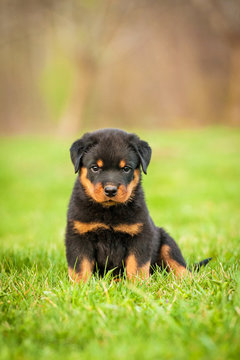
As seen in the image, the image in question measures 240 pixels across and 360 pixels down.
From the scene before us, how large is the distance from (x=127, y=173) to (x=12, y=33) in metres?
13.9

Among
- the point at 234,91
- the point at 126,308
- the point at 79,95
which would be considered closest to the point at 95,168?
the point at 126,308

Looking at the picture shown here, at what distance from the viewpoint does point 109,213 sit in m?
2.65

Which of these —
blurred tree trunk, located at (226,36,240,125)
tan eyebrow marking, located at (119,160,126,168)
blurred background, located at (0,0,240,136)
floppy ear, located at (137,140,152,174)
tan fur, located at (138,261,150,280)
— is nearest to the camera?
tan fur, located at (138,261,150,280)

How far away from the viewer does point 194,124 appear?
16.2 m

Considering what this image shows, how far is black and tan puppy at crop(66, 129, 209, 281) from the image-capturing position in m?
2.59

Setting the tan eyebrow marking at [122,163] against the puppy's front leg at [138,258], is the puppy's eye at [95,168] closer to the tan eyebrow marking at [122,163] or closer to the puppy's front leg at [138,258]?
the tan eyebrow marking at [122,163]

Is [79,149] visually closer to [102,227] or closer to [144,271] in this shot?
[102,227]

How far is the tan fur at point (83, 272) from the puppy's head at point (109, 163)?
0.42 meters

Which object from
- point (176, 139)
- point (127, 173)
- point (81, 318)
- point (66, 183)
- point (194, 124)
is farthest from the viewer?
point (194, 124)

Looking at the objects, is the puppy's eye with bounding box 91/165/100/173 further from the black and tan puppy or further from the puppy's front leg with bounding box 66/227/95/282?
the puppy's front leg with bounding box 66/227/95/282

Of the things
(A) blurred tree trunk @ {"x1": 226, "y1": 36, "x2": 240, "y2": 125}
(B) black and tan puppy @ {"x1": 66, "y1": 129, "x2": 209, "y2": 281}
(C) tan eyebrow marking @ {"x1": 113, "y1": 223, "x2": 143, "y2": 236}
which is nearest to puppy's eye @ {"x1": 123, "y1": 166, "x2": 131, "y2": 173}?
(B) black and tan puppy @ {"x1": 66, "y1": 129, "x2": 209, "y2": 281}

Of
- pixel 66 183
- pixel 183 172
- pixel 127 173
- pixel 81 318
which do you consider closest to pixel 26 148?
pixel 66 183

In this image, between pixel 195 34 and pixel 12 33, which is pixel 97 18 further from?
pixel 195 34

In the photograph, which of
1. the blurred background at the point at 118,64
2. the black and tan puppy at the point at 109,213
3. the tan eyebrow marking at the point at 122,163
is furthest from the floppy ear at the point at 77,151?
the blurred background at the point at 118,64
